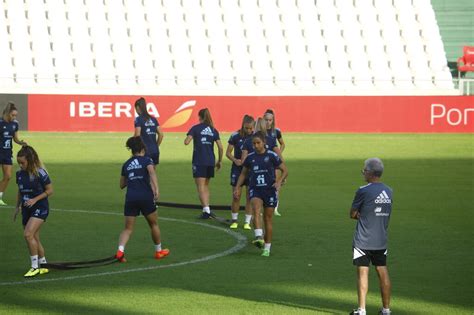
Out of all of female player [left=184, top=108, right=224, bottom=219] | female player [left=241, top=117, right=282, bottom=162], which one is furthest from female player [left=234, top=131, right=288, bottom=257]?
female player [left=184, top=108, right=224, bottom=219]

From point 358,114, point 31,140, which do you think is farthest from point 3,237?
point 358,114

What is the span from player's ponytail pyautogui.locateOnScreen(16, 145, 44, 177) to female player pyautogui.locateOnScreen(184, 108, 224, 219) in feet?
19.9

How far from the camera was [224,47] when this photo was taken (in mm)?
50594

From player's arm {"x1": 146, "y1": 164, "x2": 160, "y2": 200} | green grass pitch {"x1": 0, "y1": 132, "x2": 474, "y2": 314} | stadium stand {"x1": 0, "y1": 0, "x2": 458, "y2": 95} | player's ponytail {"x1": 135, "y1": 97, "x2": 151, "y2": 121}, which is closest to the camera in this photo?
green grass pitch {"x1": 0, "y1": 132, "x2": 474, "y2": 314}

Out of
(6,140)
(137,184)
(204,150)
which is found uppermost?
(6,140)

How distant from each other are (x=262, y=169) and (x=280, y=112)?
3005 cm

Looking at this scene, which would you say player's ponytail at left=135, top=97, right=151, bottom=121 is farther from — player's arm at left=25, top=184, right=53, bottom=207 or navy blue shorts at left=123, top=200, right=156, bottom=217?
player's arm at left=25, top=184, right=53, bottom=207

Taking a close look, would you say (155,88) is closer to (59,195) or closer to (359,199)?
(59,195)

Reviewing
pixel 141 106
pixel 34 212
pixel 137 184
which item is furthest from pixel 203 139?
pixel 34 212

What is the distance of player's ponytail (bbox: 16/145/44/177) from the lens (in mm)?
13539

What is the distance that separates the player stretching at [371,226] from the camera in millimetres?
10969

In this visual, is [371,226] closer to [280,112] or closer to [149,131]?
[149,131]

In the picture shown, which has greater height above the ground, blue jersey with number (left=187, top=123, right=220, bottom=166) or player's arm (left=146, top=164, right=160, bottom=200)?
blue jersey with number (left=187, top=123, right=220, bottom=166)

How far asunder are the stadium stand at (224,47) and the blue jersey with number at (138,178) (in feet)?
106
